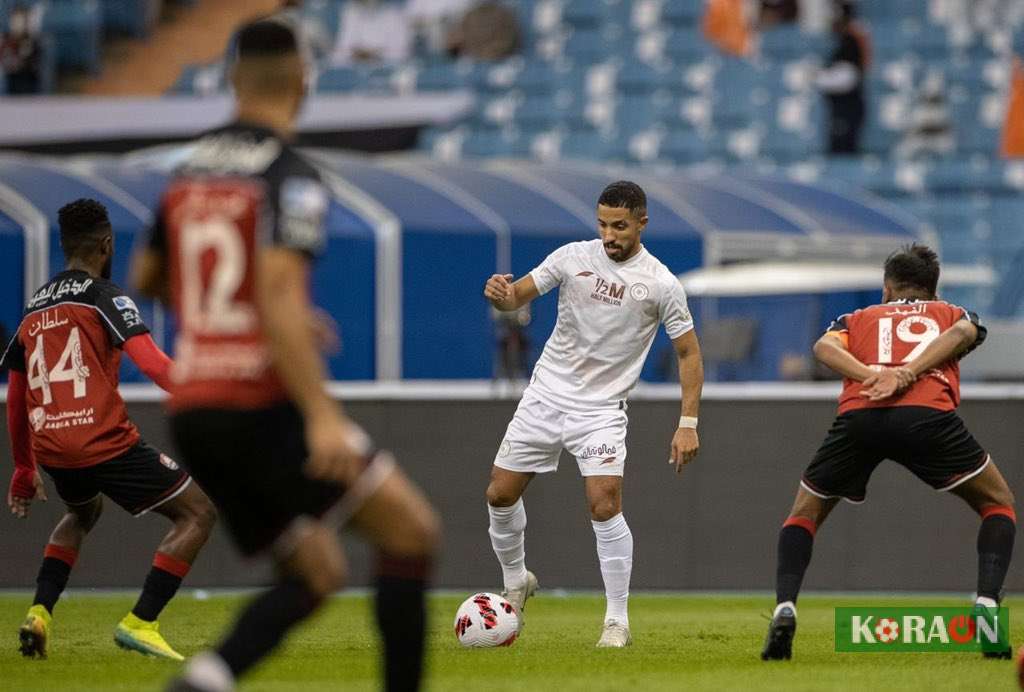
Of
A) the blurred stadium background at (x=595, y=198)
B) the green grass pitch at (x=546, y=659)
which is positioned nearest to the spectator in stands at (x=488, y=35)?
the blurred stadium background at (x=595, y=198)

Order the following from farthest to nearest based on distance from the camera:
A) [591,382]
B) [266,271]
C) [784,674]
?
[591,382] → [784,674] → [266,271]

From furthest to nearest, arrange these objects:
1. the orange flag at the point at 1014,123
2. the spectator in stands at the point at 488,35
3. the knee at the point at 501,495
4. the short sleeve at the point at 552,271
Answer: the spectator in stands at the point at 488,35 < the orange flag at the point at 1014,123 < the knee at the point at 501,495 < the short sleeve at the point at 552,271

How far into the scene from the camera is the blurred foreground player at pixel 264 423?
489 centimetres

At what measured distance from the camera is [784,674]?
24.3ft

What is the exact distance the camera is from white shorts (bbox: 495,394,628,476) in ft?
29.1

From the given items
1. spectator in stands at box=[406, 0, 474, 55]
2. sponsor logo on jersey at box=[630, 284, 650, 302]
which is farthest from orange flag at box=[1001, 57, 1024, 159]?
sponsor logo on jersey at box=[630, 284, 650, 302]

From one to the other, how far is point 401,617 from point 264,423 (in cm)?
63

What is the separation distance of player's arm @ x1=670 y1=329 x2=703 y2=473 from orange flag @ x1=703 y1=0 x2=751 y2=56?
56.3 ft

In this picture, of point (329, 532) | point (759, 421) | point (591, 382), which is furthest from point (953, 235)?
point (329, 532)

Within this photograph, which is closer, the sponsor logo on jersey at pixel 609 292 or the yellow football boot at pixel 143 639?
the yellow football boot at pixel 143 639

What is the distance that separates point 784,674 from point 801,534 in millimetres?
920

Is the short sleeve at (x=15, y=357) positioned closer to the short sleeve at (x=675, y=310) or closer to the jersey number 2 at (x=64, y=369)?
the jersey number 2 at (x=64, y=369)

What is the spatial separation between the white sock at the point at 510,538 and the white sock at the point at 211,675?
426 cm

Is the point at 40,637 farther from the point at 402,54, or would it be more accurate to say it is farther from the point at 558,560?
the point at 402,54
